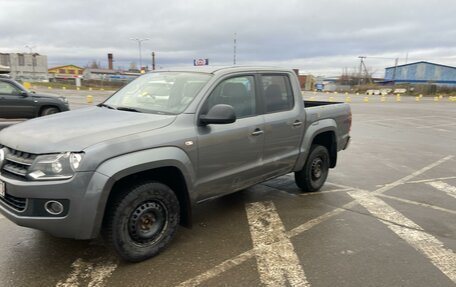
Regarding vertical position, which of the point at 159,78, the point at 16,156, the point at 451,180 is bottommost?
the point at 451,180

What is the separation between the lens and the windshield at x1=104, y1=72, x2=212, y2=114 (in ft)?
13.7

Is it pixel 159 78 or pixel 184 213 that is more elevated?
pixel 159 78

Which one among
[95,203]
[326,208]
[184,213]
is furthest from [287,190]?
[95,203]

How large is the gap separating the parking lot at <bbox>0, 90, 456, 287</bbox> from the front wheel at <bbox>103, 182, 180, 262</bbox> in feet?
0.50

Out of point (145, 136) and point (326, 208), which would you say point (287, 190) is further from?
point (145, 136)

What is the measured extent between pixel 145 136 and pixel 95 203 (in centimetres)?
73

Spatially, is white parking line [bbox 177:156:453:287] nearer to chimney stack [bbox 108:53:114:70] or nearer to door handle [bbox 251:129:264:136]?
door handle [bbox 251:129:264:136]

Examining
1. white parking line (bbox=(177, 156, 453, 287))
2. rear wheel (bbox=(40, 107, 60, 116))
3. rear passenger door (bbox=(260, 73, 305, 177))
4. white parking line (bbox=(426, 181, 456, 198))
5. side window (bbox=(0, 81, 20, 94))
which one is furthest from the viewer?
rear wheel (bbox=(40, 107, 60, 116))

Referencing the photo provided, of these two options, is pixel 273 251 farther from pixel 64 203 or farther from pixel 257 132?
pixel 64 203

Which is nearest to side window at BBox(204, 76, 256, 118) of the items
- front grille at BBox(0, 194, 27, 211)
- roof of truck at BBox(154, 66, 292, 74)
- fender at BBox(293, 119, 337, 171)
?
roof of truck at BBox(154, 66, 292, 74)

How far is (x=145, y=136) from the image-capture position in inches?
139

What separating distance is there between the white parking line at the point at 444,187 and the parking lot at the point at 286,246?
0.22 ft

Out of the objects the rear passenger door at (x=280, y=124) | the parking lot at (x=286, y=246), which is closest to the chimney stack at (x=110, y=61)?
the parking lot at (x=286, y=246)

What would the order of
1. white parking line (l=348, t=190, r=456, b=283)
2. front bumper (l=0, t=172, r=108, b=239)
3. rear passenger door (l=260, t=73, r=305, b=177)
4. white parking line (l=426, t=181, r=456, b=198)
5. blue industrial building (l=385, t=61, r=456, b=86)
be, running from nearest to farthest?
front bumper (l=0, t=172, r=108, b=239) → white parking line (l=348, t=190, r=456, b=283) → rear passenger door (l=260, t=73, r=305, b=177) → white parking line (l=426, t=181, r=456, b=198) → blue industrial building (l=385, t=61, r=456, b=86)
